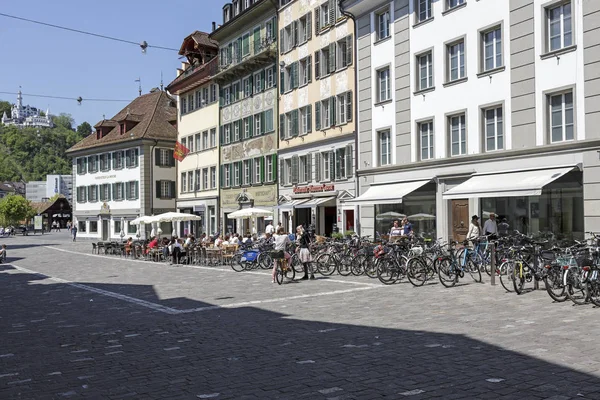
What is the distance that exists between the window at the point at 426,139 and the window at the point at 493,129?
3.10 metres

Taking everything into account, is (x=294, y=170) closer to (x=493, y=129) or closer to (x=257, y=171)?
(x=257, y=171)

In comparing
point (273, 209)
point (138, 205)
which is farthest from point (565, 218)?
point (138, 205)

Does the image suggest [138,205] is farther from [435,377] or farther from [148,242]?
[435,377]

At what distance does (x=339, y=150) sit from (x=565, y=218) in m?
14.4

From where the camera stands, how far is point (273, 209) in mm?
40344

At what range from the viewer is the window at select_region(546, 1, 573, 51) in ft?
69.6

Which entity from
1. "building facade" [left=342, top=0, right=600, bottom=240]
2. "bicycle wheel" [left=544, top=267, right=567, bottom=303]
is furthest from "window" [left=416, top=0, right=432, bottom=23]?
"bicycle wheel" [left=544, top=267, right=567, bottom=303]

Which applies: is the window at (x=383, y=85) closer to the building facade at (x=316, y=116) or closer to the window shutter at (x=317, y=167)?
the building facade at (x=316, y=116)

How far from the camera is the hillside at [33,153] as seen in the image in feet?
620

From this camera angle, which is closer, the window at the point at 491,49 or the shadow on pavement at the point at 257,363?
the shadow on pavement at the point at 257,363

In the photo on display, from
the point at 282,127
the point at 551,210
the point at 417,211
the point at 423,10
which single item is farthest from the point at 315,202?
the point at 551,210

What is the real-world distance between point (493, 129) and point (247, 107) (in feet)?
76.5

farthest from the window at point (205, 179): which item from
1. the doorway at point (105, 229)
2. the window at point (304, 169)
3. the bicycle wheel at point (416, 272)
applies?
the bicycle wheel at point (416, 272)

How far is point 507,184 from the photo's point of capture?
→ 21953 millimetres
